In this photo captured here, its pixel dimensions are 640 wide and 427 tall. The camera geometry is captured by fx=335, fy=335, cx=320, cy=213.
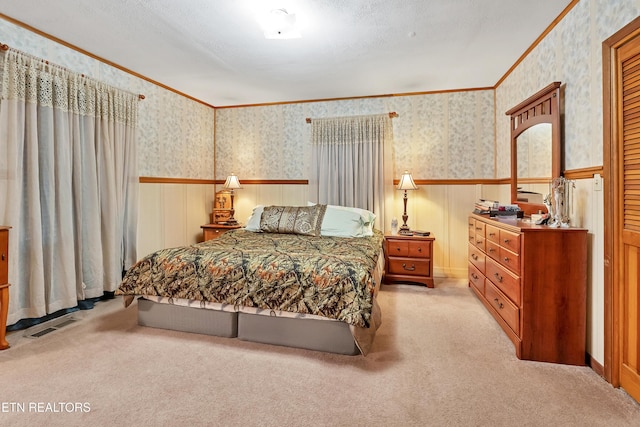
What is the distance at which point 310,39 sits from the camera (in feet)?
9.33

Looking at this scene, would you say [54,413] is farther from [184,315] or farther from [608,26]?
[608,26]

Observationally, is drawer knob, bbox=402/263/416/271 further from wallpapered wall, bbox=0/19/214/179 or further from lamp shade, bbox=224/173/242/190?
wallpapered wall, bbox=0/19/214/179

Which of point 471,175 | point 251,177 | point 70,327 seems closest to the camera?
point 70,327

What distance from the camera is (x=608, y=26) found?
194cm

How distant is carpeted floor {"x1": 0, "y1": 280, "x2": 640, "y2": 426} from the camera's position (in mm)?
1624

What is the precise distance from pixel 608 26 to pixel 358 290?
213 centimetres

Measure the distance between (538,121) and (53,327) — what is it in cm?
428

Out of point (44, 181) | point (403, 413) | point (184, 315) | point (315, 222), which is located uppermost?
point (44, 181)

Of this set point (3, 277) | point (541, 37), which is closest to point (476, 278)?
point (541, 37)

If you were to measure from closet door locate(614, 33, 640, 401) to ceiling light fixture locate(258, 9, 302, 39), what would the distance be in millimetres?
→ 2006

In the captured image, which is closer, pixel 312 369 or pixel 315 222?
pixel 312 369

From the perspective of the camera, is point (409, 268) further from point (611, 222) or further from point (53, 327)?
point (53, 327)

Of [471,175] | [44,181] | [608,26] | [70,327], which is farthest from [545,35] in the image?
[70,327]

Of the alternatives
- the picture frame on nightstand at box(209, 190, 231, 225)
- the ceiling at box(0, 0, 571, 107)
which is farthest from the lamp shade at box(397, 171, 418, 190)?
the picture frame on nightstand at box(209, 190, 231, 225)
